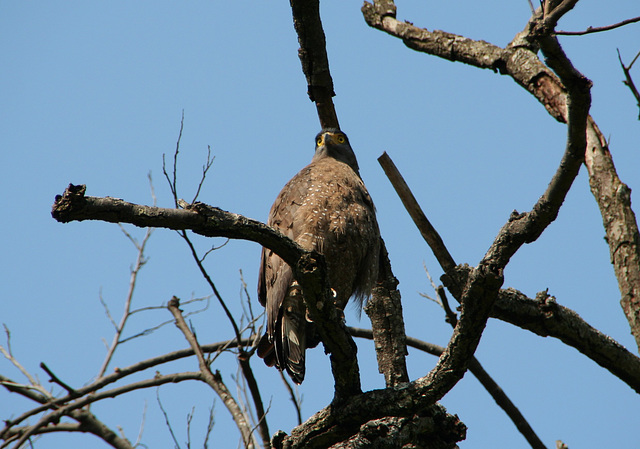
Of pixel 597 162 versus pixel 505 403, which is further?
pixel 505 403

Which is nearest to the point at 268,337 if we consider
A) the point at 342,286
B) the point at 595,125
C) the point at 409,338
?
the point at 342,286

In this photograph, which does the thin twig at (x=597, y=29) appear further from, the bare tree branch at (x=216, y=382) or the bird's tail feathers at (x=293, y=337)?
the bare tree branch at (x=216, y=382)

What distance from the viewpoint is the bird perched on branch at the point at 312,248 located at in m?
4.07

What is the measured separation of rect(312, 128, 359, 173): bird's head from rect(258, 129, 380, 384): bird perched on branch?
2.73 ft

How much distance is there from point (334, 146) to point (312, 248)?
1761mm

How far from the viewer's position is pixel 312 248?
14.0ft

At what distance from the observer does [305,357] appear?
13.0 feet

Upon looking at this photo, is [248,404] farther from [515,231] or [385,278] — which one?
[515,231]

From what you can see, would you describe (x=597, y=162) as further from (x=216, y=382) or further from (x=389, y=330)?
(x=216, y=382)

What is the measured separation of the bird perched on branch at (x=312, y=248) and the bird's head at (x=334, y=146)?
0.83m

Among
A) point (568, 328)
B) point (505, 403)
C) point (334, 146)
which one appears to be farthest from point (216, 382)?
point (568, 328)

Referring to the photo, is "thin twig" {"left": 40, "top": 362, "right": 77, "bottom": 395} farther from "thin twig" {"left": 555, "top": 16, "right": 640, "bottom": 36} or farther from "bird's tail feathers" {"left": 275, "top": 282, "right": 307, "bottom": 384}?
"thin twig" {"left": 555, "top": 16, "right": 640, "bottom": 36}

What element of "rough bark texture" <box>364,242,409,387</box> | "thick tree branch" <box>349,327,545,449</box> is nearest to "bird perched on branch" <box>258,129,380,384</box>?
"rough bark texture" <box>364,242,409,387</box>

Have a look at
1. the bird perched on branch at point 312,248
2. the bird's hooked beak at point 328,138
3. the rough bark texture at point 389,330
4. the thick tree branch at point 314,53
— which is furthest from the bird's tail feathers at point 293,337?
the bird's hooked beak at point 328,138
